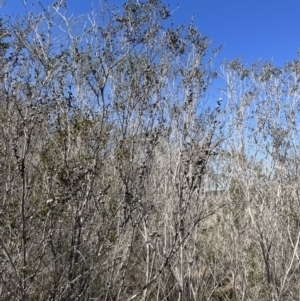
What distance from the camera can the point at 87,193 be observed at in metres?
3.13

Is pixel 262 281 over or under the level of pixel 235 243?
under

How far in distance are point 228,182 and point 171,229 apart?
1.11 m

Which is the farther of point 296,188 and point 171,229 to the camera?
point 296,188

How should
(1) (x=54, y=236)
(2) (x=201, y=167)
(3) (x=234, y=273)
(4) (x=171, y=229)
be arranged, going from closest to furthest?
(2) (x=201, y=167) → (1) (x=54, y=236) → (3) (x=234, y=273) → (4) (x=171, y=229)

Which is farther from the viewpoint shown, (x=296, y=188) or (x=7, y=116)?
(x=296, y=188)

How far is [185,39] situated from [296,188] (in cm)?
301

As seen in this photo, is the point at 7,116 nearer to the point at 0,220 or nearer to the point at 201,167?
the point at 0,220

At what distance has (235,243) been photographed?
427 cm

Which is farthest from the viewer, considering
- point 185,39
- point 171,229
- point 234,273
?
point 185,39

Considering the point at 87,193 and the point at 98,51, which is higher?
the point at 98,51

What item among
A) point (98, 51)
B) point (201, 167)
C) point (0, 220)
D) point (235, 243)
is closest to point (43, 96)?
point (98, 51)

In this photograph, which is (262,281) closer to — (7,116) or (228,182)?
(228,182)

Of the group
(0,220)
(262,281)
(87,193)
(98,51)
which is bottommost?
(262,281)

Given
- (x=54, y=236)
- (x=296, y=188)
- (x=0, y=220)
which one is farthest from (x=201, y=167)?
(x=296, y=188)
